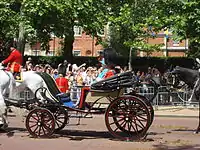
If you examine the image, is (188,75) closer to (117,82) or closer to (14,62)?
(117,82)

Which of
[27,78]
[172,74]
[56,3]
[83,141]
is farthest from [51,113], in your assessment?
[56,3]

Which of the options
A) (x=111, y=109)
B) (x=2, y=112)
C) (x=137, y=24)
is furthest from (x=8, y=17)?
(x=111, y=109)

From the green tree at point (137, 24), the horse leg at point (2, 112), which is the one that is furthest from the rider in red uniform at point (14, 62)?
the green tree at point (137, 24)

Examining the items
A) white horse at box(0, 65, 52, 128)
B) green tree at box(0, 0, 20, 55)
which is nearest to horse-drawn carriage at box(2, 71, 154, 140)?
white horse at box(0, 65, 52, 128)

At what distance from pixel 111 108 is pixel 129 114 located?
18.4 inches

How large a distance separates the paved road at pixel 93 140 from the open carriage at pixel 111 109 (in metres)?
0.33

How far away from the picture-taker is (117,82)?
10.6 m

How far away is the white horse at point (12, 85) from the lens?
1138 centimetres

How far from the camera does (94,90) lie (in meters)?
10.7

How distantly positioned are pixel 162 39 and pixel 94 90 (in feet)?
159

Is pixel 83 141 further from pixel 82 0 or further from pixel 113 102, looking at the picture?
pixel 82 0

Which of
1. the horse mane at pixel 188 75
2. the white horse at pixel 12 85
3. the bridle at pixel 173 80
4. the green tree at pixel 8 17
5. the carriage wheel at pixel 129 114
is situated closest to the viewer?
the carriage wheel at pixel 129 114

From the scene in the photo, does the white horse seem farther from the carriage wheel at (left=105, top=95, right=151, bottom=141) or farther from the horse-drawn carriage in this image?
the carriage wheel at (left=105, top=95, right=151, bottom=141)

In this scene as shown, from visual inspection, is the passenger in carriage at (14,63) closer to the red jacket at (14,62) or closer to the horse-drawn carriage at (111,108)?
the red jacket at (14,62)
